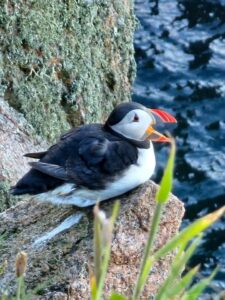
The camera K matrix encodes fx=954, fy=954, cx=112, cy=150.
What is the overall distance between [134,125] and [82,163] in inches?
14.5

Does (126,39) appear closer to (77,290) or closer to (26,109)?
(26,109)

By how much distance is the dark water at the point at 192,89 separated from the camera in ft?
33.2

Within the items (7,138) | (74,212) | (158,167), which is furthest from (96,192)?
(158,167)

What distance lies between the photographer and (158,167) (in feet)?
35.0

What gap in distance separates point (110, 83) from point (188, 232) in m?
6.43

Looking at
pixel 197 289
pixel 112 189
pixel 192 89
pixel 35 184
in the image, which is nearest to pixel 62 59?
pixel 35 184

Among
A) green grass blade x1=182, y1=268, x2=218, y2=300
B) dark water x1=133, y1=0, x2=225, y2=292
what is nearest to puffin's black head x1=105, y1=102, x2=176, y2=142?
green grass blade x1=182, y1=268, x2=218, y2=300

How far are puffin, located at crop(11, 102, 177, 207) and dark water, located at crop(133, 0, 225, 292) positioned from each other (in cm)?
430

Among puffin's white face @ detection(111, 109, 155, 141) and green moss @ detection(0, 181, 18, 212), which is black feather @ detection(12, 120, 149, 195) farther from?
green moss @ detection(0, 181, 18, 212)

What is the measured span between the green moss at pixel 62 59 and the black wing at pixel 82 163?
221 cm

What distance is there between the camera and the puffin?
475 centimetres

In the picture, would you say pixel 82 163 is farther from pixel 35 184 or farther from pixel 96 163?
pixel 35 184

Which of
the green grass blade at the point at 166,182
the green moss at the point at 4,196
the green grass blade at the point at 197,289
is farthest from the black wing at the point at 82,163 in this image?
the green grass blade at the point at 166,182

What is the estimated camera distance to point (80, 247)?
4539 millimetres
